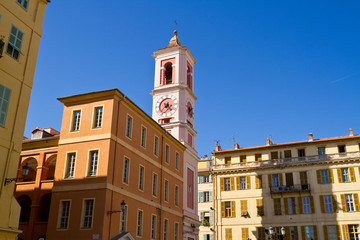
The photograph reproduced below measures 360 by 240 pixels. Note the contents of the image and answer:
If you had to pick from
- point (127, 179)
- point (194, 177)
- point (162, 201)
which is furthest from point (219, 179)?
point (127, 179)

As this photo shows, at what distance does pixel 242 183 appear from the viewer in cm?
4966

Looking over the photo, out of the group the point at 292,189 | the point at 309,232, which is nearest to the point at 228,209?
the point at 292,189

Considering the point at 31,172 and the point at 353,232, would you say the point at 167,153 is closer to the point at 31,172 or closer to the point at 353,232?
the point at 31,172

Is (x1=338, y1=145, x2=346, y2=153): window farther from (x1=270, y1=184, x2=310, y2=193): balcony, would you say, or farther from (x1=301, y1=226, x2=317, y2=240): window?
(x1=301, y1=226, x2=317, y2=240): window

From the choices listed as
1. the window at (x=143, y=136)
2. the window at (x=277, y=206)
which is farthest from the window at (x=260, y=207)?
the window at (x=143, y=136)

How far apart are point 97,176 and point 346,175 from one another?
3275 cm

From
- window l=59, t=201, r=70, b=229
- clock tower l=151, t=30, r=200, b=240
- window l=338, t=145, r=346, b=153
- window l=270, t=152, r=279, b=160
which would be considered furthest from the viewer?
window l=270, t=152, r=279, b=160

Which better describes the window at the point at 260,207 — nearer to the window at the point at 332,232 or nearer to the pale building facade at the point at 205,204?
the window at the point at 332,232

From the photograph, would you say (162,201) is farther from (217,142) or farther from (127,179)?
Result: (217,142)

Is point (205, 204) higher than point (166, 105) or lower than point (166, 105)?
lower

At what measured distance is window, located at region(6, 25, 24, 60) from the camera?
57.7ft

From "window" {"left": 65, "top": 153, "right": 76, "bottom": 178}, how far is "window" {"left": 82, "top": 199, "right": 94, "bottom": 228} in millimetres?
2239

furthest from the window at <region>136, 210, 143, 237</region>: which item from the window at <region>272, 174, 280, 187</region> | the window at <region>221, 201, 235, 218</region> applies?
the window at <region>272, 174, 280, 187</region>

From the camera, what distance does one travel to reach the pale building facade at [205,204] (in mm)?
54969
